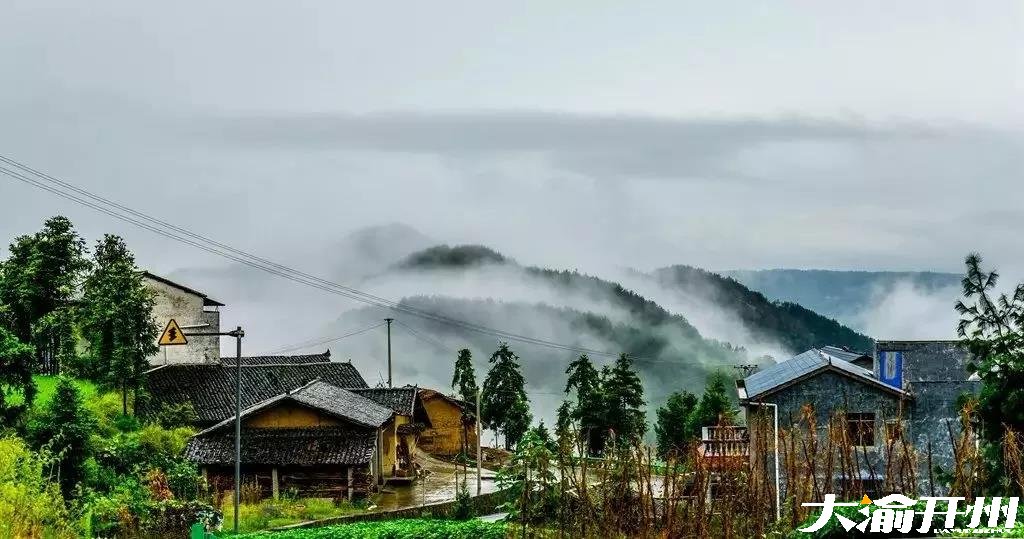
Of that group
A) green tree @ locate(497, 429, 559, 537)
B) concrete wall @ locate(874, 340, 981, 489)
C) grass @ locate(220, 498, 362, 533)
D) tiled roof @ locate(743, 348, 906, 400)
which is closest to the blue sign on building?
concrete wall @ locate(874, 340, 981, 489)

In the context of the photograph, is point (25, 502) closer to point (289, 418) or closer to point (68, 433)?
point (68, 433)

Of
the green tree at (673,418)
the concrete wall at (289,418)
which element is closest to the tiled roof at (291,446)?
the concrete wall at (289,418)

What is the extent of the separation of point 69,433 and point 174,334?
4066 mm

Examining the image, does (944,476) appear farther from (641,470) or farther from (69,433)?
(69,433)

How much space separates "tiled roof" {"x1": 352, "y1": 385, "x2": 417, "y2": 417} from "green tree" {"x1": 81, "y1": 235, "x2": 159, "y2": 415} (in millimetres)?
9896

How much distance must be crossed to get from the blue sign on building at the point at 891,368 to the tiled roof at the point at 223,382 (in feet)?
101

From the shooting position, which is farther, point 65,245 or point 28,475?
point 65,245

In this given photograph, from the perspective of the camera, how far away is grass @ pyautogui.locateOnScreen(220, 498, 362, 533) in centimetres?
3628

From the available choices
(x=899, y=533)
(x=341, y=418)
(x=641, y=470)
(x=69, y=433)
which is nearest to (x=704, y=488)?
(x=641, y=470)

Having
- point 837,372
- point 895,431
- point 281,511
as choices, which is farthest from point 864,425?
point 281,511

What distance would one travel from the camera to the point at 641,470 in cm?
1716

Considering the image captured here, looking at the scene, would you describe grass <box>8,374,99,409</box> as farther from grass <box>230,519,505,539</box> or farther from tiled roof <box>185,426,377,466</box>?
grass <box>230,519,505,539</box>

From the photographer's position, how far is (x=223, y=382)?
55.8 m

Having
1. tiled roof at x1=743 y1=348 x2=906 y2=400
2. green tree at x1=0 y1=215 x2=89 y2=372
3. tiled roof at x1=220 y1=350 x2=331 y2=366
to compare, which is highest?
green tree at x1=0 y1=215 x2=89 y2=372
